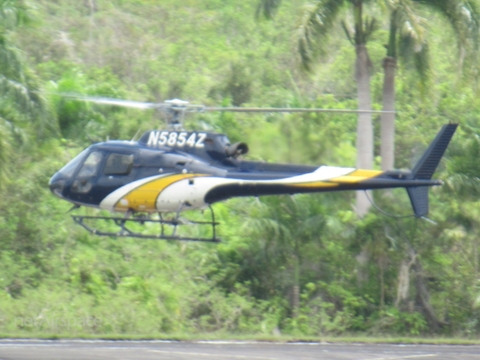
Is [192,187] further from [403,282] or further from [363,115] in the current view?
[403,282]

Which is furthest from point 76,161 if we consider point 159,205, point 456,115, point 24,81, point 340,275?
point 456,115

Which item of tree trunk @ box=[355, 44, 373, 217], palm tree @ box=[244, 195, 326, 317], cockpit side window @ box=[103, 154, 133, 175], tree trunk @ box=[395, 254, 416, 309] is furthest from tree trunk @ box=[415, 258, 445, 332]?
cockpit side window @ box=[103, 154, 133, 175]

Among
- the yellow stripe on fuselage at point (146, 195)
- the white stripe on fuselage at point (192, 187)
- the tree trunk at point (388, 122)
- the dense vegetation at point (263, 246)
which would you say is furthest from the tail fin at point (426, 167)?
the tree trunk at point (388, 122)

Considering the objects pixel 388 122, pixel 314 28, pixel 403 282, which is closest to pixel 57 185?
pixel 314 28

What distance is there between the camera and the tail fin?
53.5 feet

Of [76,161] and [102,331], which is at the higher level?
[76,161]

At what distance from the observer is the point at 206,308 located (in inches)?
1017

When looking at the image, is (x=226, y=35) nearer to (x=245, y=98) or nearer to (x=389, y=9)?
(x=245, y=98)

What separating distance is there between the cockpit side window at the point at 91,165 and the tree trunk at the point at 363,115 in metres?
8.54

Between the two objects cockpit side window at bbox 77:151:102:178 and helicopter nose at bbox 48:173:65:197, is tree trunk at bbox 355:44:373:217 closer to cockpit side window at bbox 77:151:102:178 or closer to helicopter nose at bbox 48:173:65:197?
cockpit side window at bbox 77:151:102:178

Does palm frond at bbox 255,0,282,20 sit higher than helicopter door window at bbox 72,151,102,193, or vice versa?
palm frond at bbox 255,0,282,20

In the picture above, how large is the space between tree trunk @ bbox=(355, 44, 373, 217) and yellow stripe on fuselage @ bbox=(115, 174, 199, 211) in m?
8.22

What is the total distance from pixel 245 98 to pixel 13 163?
14.5 meters

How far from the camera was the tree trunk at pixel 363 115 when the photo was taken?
2420 cm
